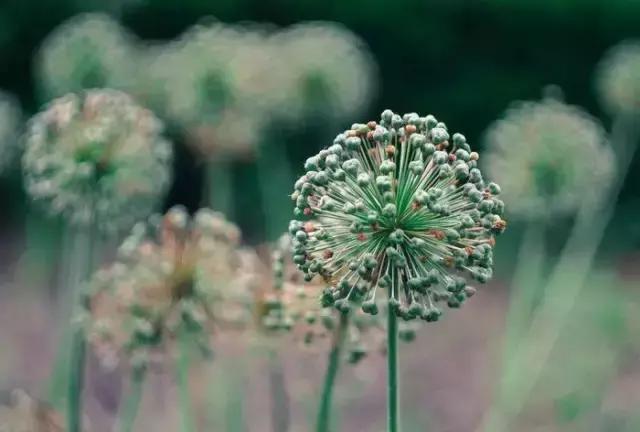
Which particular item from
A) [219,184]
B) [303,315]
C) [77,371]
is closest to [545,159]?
[303,315]

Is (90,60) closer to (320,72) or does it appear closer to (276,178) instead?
(320,72)

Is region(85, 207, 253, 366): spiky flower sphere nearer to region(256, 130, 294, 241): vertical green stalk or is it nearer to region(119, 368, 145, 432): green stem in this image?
region(119, 368, 145, 432): green stem

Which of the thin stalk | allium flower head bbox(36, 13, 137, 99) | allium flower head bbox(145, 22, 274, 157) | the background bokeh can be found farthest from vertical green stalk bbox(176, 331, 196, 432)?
the background bokeh

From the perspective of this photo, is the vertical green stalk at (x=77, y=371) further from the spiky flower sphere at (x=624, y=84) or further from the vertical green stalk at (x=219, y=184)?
the spiky flower sphere at (x=624, y=84)

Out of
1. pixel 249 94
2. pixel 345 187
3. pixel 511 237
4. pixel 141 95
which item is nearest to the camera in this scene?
pixel 345 187

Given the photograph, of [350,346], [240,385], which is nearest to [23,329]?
[240,385]

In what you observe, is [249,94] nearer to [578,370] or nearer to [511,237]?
[578,370]
